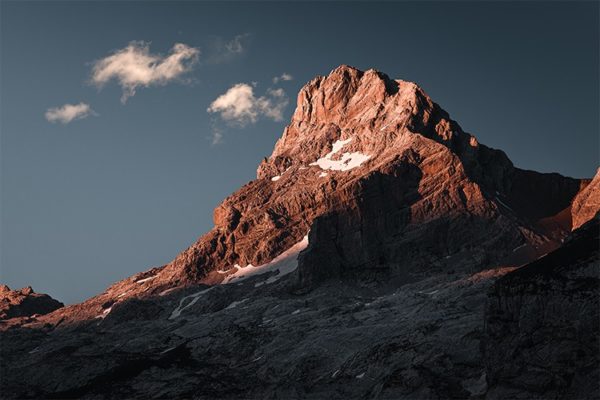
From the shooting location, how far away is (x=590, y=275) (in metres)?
63.2

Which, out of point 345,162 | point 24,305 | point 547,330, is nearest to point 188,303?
point 345,162

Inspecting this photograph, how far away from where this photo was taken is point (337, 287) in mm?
144000

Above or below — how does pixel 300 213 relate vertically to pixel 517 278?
above

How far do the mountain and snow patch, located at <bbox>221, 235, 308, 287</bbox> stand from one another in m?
0.48

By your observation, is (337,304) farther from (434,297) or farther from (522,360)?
(522,360)

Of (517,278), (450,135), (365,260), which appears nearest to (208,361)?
(365,260)

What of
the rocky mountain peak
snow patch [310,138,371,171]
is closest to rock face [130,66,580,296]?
the rocky mountain peak

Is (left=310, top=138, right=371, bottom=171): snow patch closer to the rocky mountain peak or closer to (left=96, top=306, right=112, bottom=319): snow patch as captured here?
the rocky mountain peak

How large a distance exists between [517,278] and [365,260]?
85.7 meters

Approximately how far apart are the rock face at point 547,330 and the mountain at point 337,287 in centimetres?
860

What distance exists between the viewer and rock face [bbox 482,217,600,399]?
199 feet

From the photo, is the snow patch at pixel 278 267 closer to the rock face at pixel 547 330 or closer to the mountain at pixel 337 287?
the mountain at pixel 337 287

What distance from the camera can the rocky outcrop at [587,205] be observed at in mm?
156000

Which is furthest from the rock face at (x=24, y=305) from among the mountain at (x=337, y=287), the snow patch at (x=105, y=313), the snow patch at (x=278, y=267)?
the snow patch at (x=278, y=267)
